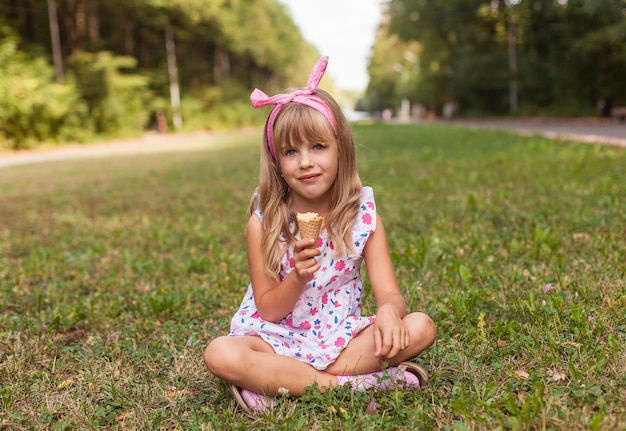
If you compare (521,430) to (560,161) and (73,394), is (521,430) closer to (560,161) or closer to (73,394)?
(73,394)

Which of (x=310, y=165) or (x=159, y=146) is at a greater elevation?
(x=310, y=165)

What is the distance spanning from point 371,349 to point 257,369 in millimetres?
493

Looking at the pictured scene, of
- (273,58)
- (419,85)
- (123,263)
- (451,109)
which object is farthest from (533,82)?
(123,263)

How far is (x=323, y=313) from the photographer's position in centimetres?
253

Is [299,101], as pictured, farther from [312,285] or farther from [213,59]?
[213,59]

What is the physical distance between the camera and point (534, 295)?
321cm

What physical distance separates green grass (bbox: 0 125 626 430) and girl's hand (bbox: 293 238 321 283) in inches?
20.8

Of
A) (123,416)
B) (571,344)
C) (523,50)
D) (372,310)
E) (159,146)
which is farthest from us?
(523,50)

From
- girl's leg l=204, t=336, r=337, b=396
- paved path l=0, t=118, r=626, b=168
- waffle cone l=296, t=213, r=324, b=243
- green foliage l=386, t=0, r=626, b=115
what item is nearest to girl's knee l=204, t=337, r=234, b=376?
girl's leg l=204, t=336, r=337, b=396

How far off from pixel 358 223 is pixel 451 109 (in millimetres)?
51507

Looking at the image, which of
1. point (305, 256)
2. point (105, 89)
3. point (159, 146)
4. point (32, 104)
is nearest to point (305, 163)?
point (305, 256)

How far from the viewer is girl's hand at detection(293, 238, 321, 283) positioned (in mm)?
2100

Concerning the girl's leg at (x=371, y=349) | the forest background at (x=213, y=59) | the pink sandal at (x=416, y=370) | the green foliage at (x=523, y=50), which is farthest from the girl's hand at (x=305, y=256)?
the green foliage at (x=523, y=50)

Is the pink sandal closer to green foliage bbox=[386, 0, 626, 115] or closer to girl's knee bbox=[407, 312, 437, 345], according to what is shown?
girl's knee bbox=[407, 312, 437, 345]
